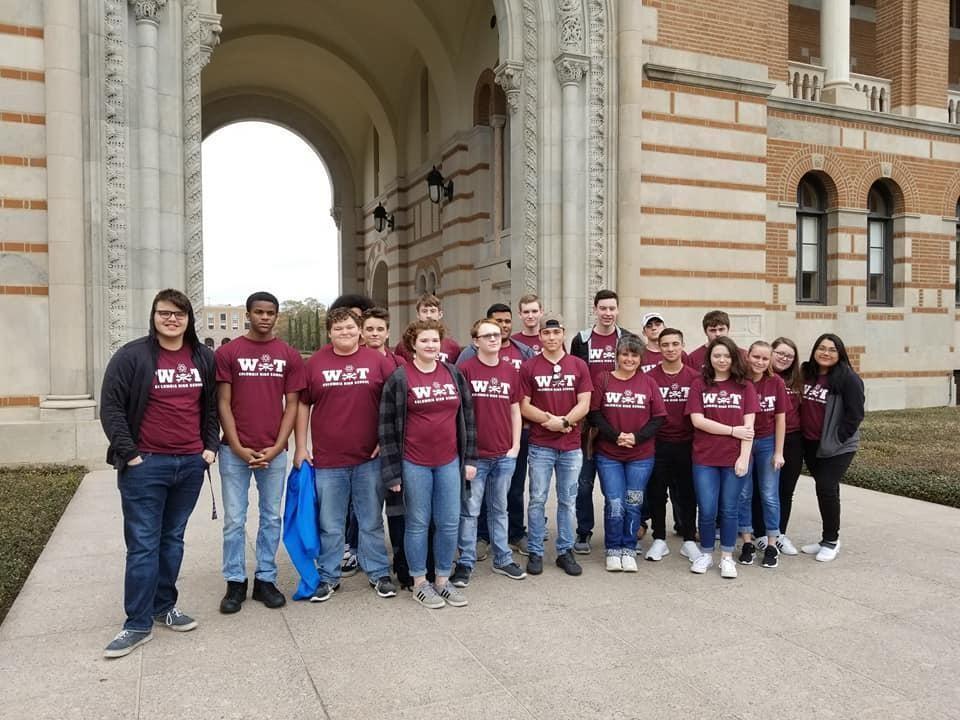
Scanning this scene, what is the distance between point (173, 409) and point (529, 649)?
95.2 inches

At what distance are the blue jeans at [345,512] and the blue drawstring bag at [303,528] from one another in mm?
63

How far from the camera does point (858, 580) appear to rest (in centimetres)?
527

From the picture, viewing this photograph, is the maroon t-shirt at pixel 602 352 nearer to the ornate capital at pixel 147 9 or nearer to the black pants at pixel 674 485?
the black pants at pixel 674 485

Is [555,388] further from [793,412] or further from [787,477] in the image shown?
[787,477]

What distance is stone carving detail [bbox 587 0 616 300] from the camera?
11555 millimetres

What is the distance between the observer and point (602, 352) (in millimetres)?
6270

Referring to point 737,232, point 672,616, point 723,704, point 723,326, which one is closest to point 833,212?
point 737,232

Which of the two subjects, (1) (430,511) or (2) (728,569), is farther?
(2) (728,569)

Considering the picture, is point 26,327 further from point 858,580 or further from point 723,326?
point 858,580

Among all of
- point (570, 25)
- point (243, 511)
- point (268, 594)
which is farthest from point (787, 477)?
point (570, 25)

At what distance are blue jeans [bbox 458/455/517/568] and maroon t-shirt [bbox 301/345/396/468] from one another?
86 cm

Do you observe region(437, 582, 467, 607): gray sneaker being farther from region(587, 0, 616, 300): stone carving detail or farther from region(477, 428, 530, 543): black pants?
region(587, 0, 616, 300): stone carving detail

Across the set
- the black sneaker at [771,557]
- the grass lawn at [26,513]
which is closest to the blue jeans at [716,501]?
the black sneaker at [771,557]

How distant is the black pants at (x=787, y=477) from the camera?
19.4 feet
